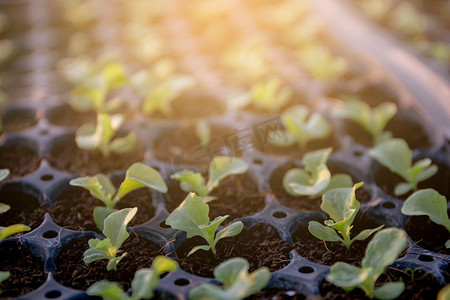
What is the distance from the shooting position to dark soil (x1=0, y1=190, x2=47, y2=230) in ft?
2.31

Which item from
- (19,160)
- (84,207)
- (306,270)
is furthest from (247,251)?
(19,160)

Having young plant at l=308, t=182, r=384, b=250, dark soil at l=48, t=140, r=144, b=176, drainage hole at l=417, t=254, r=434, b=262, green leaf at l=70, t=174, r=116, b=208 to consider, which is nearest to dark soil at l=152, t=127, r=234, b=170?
dark soil at l=48, t=140, r=144, b=176

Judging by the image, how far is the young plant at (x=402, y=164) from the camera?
2.43 feet

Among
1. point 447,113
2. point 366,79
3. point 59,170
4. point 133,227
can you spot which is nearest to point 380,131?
point 447,113

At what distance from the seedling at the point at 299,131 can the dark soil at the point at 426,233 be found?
252mm

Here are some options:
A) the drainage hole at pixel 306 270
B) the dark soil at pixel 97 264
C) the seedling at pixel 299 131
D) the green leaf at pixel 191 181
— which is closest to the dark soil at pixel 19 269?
the dark soil at pixel 97 264

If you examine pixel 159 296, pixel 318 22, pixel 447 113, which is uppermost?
pixel 318 22

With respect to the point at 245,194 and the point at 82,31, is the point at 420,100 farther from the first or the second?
the point at 82,31

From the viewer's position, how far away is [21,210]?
0.75 m

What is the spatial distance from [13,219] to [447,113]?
90 centimetres

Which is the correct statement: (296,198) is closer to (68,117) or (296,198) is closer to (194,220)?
(194,220)

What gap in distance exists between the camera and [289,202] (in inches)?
29.6

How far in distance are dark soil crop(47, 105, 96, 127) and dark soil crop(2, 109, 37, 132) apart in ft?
0.15

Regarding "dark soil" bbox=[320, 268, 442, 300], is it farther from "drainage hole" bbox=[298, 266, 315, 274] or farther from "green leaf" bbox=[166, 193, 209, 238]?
"green leaf" bbox=[166, 193, 209, 238]
